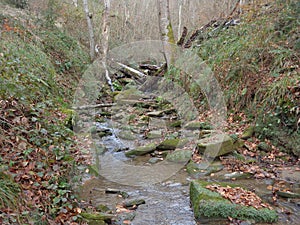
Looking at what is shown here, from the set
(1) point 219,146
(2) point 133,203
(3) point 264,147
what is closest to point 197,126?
A: (1) point 219,146

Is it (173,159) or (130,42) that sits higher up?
(130,42)

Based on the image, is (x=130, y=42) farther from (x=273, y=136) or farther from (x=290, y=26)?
(x=273, y=136)

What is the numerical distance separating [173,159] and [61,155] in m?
2.42

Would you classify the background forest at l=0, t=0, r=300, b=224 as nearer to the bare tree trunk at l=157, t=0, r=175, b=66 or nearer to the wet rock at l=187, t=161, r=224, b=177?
the wet rock at l=187, t=161, r=224, b=177

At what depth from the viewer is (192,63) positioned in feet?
28.8

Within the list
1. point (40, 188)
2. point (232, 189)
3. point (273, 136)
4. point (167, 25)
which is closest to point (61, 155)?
point (40, 188)

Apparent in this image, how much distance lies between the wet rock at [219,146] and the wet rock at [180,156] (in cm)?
27

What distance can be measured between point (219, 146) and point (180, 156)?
2.62 ft

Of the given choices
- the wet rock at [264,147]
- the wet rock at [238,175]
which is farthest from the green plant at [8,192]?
the wet rock at [264,147]

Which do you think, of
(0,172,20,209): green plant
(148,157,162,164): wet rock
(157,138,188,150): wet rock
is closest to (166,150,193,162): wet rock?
(148,157,162,164): wet rock

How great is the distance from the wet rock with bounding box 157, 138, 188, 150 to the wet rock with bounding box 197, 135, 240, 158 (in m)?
0.65

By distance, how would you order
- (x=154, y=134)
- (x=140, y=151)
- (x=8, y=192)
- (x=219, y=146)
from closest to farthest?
(x=8, y=192) < (x=219, y=146) < (x=140, y=151) < (x=154, y=134)

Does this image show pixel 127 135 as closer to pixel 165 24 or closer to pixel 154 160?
pixel 154 160

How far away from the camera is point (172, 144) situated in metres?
5.95
